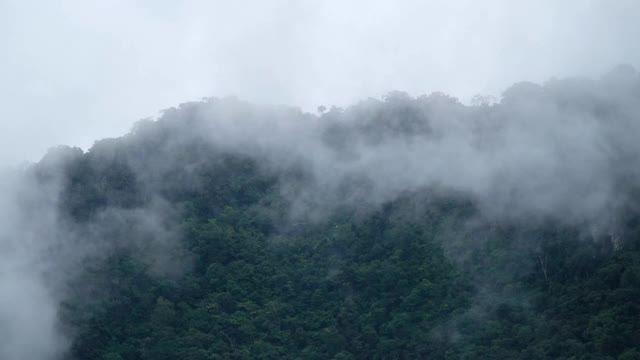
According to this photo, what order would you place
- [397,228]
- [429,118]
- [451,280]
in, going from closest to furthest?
[451,280]
[397,228]
[429,118]

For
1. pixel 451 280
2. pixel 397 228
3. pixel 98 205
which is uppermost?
pixel 98 205

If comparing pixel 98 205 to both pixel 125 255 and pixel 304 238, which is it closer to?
pixel 125 255

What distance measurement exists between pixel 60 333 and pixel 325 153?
49.7 feet

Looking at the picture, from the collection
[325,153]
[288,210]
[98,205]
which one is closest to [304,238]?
[288,210]

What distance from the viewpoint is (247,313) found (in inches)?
1900

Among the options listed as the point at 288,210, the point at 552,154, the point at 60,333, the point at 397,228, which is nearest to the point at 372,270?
the point at 397,228

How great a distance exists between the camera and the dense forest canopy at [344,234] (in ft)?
149

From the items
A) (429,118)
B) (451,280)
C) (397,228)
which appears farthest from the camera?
(429,118)

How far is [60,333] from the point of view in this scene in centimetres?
4756

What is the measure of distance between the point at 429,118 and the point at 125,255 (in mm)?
15202

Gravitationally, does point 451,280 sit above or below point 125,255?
below

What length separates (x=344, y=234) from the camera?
50969 millimetres

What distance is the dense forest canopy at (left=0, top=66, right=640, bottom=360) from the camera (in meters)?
45.4

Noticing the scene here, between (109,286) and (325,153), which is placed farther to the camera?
(325,153)
